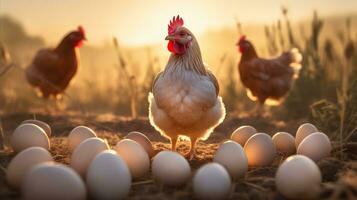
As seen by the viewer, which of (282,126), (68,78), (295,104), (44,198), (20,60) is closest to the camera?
(44,198)

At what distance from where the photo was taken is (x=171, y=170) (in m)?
2.70

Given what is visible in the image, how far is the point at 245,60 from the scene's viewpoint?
671cm

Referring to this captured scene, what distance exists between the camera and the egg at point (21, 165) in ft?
8.37

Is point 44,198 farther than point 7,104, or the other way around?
point 7,104

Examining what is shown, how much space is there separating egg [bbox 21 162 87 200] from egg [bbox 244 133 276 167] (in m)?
1.47

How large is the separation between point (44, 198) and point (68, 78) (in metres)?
4.57

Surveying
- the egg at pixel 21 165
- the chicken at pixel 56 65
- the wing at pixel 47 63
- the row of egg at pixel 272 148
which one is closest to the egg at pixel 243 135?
the row of egg at pixel 272 148

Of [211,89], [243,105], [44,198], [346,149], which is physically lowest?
[243,105]

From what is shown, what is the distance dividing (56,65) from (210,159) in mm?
3703

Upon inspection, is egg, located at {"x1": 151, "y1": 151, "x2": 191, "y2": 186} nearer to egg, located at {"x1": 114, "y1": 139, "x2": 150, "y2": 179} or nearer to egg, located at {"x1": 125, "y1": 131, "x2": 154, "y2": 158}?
egg, located at {"x1": 114, "y1": 139, "x2": 150, "y2": 179}

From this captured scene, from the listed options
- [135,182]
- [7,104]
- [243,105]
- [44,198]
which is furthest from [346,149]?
[7,104]

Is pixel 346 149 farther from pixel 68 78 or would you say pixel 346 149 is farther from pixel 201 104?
pixel 68 78

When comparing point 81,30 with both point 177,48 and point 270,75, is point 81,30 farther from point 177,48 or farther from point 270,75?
point 177,48

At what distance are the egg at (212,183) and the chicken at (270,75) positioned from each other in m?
4.11
